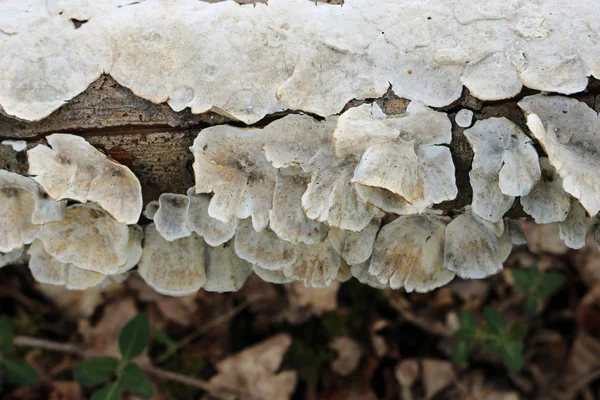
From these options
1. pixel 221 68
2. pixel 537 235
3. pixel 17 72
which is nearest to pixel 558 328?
pixel 537 235

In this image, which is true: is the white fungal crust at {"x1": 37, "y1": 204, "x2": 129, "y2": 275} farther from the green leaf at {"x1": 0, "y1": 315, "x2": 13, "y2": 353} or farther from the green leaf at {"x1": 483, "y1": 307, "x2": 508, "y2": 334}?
the green leaf at {"x1": 483, "y1": 307, "x2": 508, "y2": 334}

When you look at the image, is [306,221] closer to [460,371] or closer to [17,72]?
[17,72]

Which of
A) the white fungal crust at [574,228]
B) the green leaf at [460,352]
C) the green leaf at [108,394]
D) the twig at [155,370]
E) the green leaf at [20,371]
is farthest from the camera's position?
the twig at [155,370]

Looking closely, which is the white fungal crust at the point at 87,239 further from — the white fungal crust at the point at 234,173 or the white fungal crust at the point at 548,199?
the white fungal crust at the point at 548,199


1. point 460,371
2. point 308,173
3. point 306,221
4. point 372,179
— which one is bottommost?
point 460,371

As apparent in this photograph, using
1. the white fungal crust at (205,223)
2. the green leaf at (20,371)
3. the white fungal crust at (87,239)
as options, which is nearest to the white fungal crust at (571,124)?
the white fungal crust at (205,223)

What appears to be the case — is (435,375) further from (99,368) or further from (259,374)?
(99,368)
